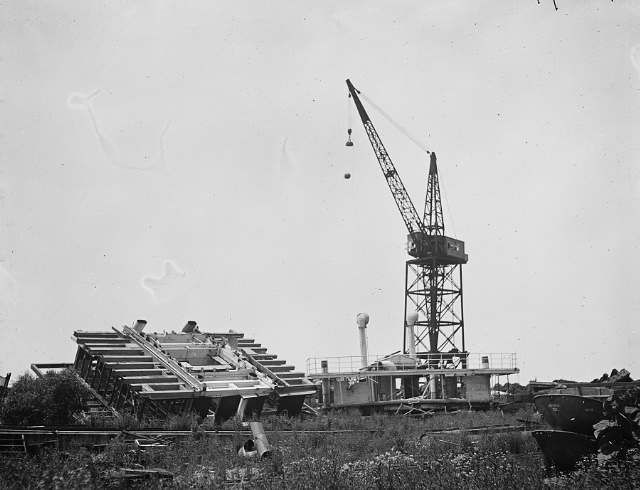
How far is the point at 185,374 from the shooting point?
74.5ft

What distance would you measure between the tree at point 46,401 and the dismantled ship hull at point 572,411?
535 inches

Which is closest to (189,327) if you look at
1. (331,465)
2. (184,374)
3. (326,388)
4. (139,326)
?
(139,326)

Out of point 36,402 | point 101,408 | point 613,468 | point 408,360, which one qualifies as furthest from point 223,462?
point 408,360

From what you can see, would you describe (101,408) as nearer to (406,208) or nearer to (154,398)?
(154,398)

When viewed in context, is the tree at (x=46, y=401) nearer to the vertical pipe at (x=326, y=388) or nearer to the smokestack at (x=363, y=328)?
the vertical pipe at (x=326, y=388)

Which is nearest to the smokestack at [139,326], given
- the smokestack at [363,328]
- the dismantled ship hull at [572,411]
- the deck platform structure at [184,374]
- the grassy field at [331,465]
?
the deck platform structure at [184,374]

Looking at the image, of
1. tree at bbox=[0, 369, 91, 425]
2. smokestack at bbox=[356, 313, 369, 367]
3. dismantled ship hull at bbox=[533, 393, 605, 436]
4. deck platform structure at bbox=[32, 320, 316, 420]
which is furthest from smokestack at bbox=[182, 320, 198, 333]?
dismantled ship hull at bbox=[533, 393, 605, 436]

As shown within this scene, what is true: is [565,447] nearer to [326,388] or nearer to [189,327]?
[189,327]

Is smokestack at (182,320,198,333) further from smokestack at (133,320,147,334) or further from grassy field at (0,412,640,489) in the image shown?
grassy field at (0,412,640,489)

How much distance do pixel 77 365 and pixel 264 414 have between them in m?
7.33

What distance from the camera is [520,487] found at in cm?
1022

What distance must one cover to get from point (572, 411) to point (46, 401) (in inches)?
569

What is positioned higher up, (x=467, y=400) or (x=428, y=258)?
(x=428, y=258)

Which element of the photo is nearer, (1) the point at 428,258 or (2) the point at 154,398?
(2) the point at 154,398
